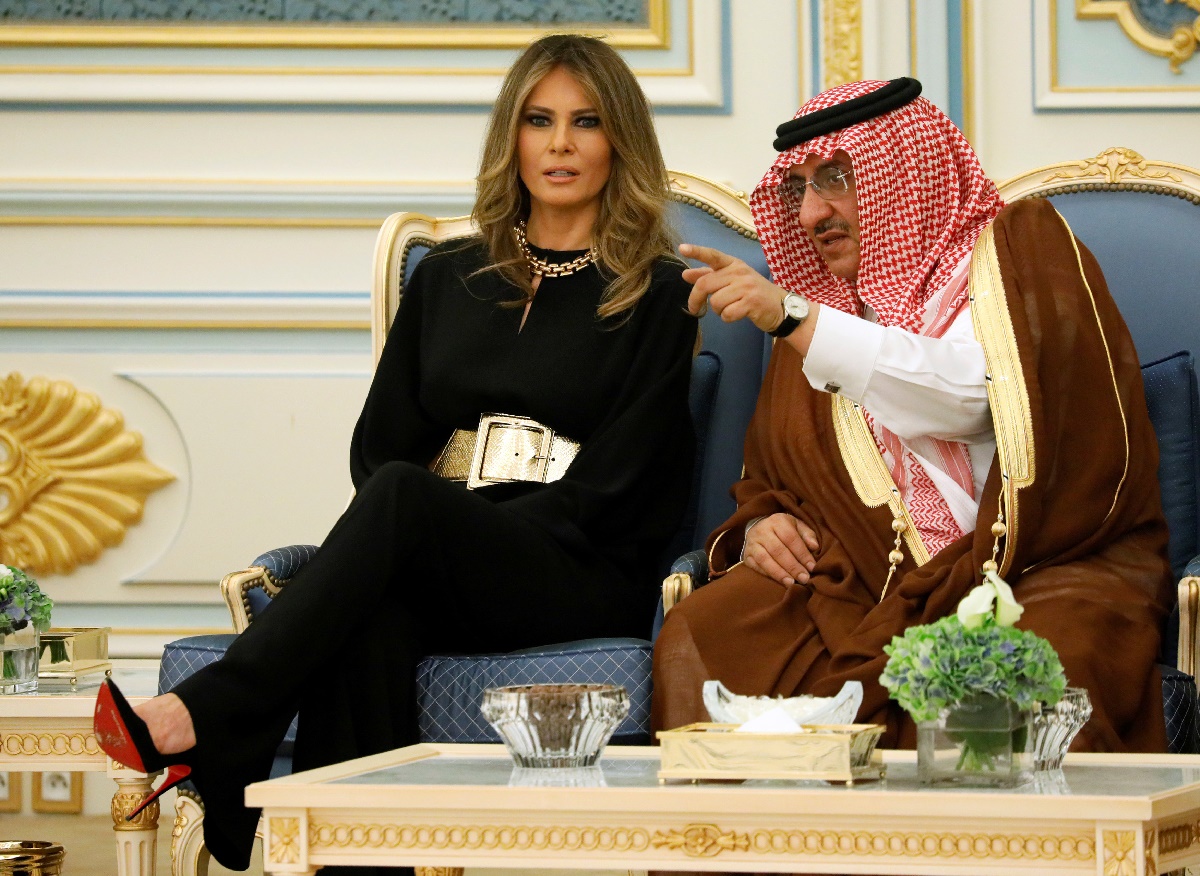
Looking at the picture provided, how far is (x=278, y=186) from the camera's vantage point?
12.2 ft

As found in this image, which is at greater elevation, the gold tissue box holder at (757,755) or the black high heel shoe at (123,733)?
the gold tissue box holder at (757,755)

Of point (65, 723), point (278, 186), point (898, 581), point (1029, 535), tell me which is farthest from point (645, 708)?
point (278, 186)

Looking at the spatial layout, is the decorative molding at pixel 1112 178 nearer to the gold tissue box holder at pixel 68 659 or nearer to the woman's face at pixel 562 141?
the woman's face at pixel 562 141

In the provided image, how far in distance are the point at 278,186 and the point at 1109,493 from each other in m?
2.24

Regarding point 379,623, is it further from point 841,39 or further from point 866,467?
point 841,39

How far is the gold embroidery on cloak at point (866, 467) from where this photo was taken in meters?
2.35

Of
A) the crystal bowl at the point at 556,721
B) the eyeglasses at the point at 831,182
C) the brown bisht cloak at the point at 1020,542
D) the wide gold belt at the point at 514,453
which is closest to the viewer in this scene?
the crystal bowl at the point at 556,721

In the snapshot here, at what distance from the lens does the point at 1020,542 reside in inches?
87.0

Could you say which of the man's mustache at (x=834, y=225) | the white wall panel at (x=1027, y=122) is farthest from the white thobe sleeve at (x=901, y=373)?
the white wall panel at (x=1027, y=122)

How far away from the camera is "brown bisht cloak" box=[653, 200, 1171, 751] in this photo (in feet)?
7.01

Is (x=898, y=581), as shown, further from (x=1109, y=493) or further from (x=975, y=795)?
(x=975, y=795)

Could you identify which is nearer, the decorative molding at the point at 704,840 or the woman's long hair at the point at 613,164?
the decorative molding at the point at 704,840

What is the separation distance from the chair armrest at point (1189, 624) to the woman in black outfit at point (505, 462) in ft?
2.82

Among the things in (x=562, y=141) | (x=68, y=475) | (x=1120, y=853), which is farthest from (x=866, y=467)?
(x=68, y=475)
